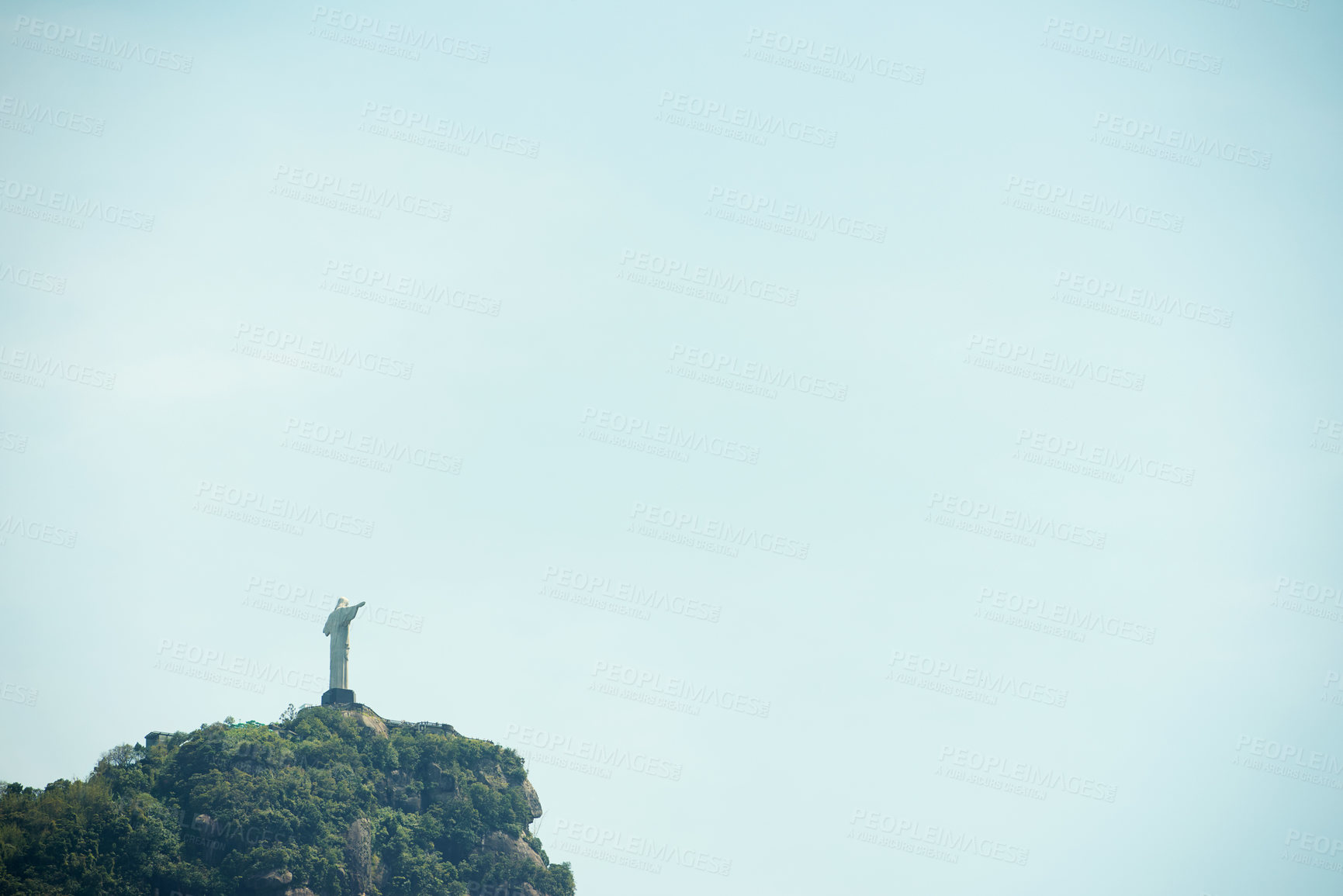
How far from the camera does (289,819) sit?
250 ft

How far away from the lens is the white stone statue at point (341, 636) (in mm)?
87875

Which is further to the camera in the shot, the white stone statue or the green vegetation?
the white stone statue

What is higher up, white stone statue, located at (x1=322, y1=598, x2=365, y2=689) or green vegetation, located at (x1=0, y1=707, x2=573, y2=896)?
white stone statue, located at (x1=322, y1=598, x2=365, y2=689)

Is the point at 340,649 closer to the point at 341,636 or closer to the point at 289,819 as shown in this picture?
the point at 341,636

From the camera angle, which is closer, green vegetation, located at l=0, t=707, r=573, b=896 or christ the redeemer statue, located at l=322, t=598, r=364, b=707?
green vegetation, located at l=0, t=707, r=573, b=896

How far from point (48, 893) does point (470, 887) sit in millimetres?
28752

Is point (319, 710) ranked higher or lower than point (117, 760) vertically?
higher

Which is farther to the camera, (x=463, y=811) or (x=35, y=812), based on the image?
(x=463, y=811)

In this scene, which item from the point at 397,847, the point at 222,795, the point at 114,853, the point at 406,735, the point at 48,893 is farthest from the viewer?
the point at 406,735

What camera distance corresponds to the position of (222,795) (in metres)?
74.7

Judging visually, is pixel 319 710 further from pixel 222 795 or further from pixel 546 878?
Result: pixel 546 878

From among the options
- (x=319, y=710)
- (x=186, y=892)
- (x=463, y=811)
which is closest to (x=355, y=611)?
(x=319, y=710)

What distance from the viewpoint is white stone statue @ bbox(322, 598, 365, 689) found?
87.9m

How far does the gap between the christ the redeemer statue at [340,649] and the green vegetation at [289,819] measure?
2.11 m
